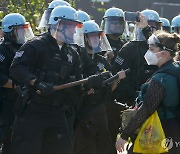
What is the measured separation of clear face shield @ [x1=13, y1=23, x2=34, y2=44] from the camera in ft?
18.9

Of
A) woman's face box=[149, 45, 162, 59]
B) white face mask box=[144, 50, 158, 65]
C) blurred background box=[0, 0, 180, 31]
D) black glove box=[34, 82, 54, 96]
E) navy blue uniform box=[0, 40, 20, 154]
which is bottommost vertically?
blurred background box=[0, 0, 180, 31]

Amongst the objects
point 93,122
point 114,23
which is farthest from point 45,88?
point 114,23

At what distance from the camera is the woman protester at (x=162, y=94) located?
13.8 ft

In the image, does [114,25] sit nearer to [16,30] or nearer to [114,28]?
[114,28]

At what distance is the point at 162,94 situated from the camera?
4.18 m

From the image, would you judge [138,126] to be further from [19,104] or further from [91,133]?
[91,133]

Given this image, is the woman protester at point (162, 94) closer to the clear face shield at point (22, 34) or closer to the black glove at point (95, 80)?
the black glove at point (95, 80)

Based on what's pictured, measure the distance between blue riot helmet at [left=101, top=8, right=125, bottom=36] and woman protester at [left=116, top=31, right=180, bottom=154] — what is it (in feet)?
8.42

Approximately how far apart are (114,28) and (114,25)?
0.25 ft

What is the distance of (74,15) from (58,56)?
1.55 ft

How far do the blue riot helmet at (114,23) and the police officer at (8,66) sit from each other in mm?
1609

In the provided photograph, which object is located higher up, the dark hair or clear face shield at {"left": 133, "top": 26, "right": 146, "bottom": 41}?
the dark hair

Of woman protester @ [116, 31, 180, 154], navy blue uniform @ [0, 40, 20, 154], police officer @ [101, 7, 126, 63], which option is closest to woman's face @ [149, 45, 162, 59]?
woman protester @ [116, 31, 180, 154]

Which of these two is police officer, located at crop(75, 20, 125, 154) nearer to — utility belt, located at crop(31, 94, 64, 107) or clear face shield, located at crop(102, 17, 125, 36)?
clear face shield, located at crop(102, 17, 125, 36)
